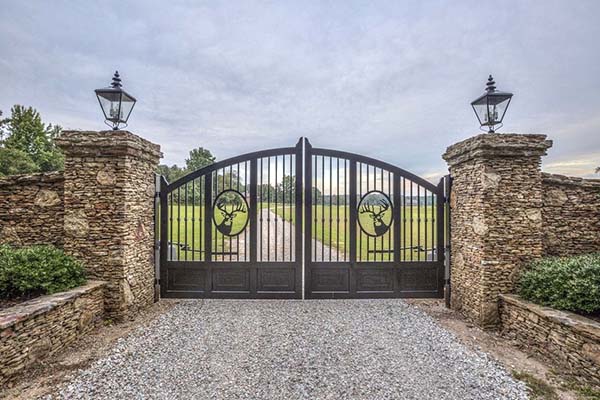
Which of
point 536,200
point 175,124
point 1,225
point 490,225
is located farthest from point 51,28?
point 536,200

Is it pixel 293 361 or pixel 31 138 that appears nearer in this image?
pixel 293 361

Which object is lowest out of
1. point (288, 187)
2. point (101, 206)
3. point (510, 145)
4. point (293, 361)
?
point (293, 361)

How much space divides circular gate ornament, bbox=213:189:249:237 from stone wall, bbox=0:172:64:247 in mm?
2317

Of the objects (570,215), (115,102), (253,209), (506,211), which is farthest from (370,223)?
(115,102)

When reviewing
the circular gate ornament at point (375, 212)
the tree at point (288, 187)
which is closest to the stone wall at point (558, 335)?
the circular gate ornament at point (375, 212)

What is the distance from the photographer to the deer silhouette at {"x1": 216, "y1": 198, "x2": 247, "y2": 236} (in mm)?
4500

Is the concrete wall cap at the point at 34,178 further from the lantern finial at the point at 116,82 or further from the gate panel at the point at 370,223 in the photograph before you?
the gate panel at the point at 370,223

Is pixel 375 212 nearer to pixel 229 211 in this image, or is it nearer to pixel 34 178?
pixel 229 211

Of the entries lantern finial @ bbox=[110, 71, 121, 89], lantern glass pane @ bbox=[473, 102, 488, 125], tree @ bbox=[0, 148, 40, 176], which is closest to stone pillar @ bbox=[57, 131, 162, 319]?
lantern finial @ bbox=[110, 71, 121, 89]

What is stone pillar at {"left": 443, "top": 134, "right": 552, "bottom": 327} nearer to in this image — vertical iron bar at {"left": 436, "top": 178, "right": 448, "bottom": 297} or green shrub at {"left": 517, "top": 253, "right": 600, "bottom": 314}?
green shrub at {"left": 517, "top": 253, "right": 600, "bottom": 314}

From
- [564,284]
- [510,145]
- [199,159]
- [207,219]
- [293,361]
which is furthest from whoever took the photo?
[199,159]

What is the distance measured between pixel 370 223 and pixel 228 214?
8.52ft

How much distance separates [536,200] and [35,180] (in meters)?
7.52

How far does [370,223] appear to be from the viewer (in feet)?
15.3
